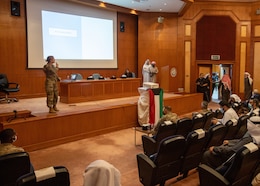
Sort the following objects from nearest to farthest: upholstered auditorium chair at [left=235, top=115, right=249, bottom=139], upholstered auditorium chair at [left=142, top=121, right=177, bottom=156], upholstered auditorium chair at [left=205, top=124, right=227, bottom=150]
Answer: upholstered auditorium chair at [left=205, top=124, right=227, bottom=150]
upholstered auditorium chair at [left=142, top=121, right=177, bottom=156]
upholstered auditorium chair at [left=235, top=115, right=249, bottom=139]

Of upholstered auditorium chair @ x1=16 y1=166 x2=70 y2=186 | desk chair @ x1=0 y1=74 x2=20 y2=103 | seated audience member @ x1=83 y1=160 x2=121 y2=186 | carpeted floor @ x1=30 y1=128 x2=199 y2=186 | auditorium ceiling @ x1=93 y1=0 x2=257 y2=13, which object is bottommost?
carpeted floor @ x1=30 y1=128 x2=199 y2=186

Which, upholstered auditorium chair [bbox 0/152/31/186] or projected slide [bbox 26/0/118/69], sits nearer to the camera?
upholstered auditorium chair [bbox 0/152/31/186]

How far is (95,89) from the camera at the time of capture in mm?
9117

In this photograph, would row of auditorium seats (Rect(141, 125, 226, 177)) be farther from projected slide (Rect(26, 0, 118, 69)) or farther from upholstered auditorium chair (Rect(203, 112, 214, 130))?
projected slide (Rect(26, 0, 118, 69))

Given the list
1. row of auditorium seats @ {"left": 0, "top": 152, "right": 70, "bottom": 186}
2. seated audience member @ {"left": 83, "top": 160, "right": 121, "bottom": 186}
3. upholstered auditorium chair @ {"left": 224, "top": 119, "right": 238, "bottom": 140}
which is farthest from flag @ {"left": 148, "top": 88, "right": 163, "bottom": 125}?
seated audience member @ {"left": 83, "top": 160, "right": 121, "bottom": 186}

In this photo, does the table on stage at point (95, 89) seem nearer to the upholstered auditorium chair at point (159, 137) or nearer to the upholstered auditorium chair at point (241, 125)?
the upholstered auditorium chair at point (159, 137)

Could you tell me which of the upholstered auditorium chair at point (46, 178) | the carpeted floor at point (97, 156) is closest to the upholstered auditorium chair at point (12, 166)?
the upholstered auditorium chair at point (46, 178)

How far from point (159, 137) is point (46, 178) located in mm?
2510

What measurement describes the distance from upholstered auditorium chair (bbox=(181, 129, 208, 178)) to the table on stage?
5359mm

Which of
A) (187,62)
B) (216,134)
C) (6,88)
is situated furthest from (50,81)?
(187,62)

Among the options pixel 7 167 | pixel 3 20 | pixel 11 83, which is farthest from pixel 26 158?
pixel 3 20

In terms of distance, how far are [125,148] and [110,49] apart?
6866 mm

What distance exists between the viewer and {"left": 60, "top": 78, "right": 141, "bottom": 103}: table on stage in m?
8.38

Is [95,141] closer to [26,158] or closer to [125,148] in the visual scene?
[125,148]
